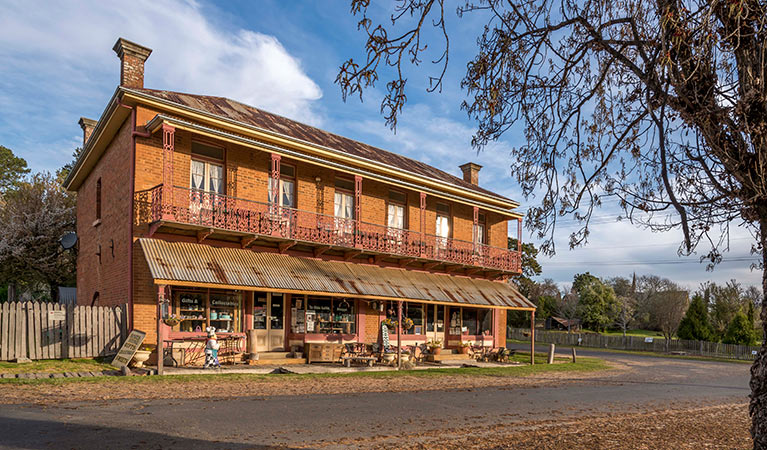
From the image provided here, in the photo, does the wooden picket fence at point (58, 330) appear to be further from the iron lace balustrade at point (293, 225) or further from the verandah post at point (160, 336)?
the iron lace balustrade at point (293, 225)

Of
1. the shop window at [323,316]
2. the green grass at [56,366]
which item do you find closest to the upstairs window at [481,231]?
the shop window at [323,316]

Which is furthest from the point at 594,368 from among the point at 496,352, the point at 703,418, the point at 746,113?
the point at 746,113

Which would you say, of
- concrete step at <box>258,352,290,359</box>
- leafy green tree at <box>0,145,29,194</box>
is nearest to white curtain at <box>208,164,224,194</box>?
concrete step at <box>258,352,290,359</box>

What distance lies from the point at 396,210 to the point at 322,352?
7.51 metres

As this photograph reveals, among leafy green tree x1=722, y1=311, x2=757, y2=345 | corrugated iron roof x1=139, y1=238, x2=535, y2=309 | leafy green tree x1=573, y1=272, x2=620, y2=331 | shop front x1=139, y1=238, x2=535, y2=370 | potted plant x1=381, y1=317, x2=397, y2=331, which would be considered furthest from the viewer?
leafy green tree x1=573, y1=272, x2=620, y2=331

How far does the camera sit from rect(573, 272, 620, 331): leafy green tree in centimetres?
5944

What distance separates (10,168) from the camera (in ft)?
151

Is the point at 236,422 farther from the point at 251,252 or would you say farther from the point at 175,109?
the point at 175,109

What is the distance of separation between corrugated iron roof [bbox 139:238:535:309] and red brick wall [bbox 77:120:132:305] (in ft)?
6.01

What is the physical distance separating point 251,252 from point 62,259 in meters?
18.0

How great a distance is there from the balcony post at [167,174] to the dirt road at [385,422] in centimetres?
679

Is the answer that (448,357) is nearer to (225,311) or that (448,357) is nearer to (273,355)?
(273,355)

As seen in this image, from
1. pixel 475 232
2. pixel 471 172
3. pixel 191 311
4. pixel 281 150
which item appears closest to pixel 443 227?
pixel 475 232

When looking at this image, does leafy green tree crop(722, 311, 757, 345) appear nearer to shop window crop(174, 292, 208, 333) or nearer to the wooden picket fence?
shop window crop(174, 292, 208, 333)
